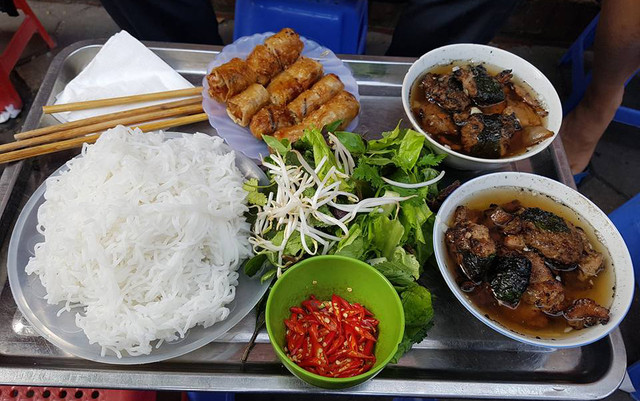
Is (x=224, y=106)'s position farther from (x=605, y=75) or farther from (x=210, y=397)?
(x=605, y=75)

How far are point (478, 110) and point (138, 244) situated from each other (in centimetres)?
188

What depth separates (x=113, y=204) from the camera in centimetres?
184

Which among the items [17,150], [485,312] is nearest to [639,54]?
[485,312]

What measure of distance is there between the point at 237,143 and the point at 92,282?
101cm

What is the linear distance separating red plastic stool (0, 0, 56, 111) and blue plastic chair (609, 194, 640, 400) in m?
5.05

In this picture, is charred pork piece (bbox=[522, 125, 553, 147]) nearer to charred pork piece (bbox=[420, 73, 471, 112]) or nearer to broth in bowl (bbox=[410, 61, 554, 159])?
broth in bowl (bbox=[410, 61, 554, 159])

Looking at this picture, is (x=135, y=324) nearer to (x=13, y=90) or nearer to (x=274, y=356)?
(x=274, y=356)

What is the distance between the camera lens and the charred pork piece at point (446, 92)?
2447 millimetres

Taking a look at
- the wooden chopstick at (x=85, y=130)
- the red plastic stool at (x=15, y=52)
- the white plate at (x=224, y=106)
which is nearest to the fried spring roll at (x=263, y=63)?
the white plate at (x=224, y=106)

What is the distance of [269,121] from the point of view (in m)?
2.42

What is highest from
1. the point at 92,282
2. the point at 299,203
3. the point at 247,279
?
the point at 299,203

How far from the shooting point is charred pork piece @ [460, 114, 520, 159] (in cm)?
227

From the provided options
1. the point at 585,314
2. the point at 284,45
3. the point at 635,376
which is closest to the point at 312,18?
the point at 284,45

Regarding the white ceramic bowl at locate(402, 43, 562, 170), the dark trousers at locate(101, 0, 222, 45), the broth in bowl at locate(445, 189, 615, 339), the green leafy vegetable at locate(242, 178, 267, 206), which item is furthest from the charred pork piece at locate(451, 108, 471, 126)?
the dark trousers at locate(101, 0, 222, 45)
